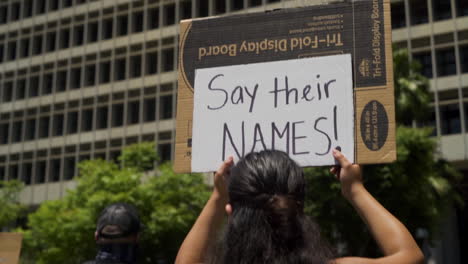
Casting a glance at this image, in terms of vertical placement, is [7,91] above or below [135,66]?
below

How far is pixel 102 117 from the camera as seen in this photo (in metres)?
42.1

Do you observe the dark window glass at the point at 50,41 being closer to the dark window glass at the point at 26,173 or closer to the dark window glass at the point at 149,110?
the dark window glass at the point at 26,173

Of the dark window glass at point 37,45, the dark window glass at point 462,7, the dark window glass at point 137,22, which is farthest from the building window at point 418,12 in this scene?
the dark window glass at point 37,45

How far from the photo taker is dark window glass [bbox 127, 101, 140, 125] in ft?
134

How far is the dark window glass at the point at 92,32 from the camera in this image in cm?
4369

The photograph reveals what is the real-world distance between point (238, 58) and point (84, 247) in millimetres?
21159

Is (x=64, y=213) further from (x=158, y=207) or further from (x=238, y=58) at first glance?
(x=238, y=58)

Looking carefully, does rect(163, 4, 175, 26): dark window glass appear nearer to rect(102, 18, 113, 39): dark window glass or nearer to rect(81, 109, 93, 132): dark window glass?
rect(102, 18, 113, 39): dark window glass

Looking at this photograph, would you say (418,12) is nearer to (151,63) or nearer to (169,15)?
(169,15)

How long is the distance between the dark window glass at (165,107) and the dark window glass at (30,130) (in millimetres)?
9750

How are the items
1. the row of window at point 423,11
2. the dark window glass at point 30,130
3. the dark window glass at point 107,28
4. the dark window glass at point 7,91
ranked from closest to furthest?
the row of window at point 423,11, the dark window glass at point 107,28, the dark window glass at point 30,130, the dark window glass at point 7,91

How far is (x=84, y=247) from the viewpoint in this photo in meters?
23.4

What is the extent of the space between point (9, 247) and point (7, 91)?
141 feet

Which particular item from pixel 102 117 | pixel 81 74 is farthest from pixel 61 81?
pixel 102 117
